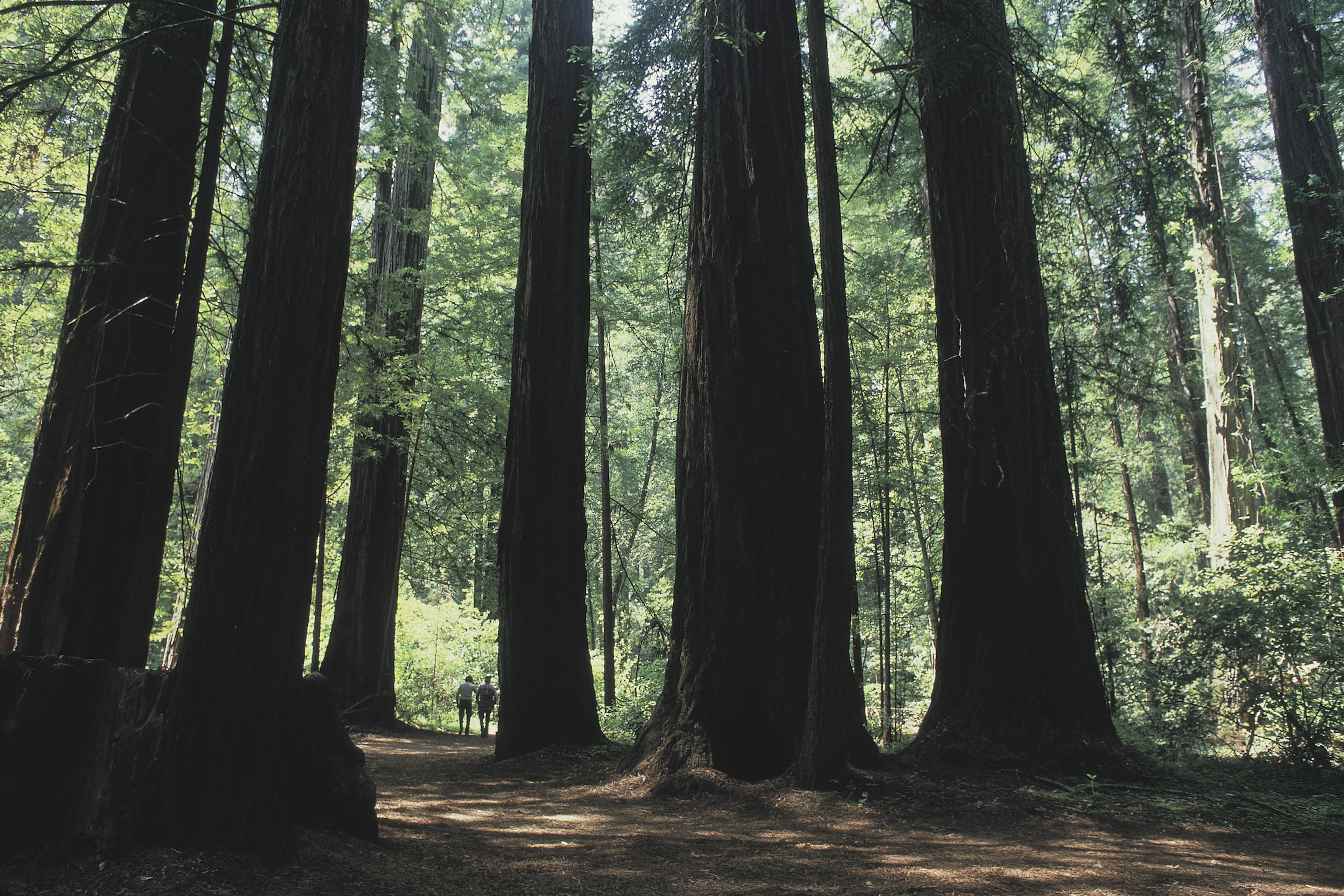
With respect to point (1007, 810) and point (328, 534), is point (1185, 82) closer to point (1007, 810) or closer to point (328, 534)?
point (1007, 810)

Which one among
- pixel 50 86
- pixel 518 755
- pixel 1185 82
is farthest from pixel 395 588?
pixel 1185 82

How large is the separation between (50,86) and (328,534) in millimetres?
12430

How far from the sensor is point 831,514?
194 inches

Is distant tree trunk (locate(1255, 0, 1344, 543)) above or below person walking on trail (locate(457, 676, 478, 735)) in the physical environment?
above

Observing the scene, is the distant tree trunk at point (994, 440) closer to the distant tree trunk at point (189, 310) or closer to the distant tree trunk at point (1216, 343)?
the distant tree trunk at point (189, 310)

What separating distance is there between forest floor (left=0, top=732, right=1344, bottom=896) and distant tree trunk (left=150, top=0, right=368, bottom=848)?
0.89 feet

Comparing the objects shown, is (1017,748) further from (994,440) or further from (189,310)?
(189,310)

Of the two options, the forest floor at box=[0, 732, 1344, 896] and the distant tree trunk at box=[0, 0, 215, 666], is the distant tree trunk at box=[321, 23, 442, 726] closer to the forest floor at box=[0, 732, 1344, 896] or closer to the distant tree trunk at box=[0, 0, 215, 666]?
the distant tree trunk at box=[0, 0, 215, 666]

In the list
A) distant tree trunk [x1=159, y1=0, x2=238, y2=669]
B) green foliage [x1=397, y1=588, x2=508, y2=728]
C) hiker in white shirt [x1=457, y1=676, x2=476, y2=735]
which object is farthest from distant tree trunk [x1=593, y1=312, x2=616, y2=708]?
distant tree trunk [x1=159, y1=0, x2=238, y2=669]

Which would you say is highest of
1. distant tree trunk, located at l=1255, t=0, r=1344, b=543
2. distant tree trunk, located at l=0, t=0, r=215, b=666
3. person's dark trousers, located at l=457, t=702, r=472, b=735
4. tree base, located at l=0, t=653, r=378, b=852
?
distant tree trunk, located at l=1255, t=0, r=1344, b=543

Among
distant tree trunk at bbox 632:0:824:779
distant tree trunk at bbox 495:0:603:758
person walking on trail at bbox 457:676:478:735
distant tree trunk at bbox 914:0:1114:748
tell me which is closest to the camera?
distant tree trunk at bbox 632:0:824:779

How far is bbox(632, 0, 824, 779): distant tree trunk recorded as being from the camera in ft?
17.7

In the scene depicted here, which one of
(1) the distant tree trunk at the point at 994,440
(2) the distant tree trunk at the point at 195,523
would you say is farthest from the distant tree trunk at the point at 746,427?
(2) the distant tree trunk at the point at 195,523

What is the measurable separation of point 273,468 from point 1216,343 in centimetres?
1416
